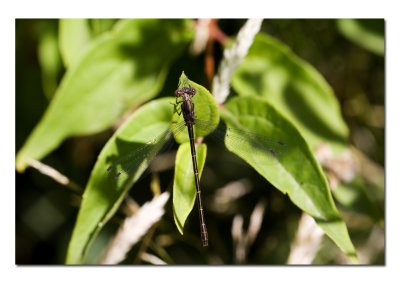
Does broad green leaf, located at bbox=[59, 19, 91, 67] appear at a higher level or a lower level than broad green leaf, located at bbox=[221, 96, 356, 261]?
higher

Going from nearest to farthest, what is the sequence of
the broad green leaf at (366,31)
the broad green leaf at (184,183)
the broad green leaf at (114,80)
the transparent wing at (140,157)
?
1. the broad green leaf at (184,183)
2. the transparent wing at (140,157)
3. the broad green leaf at (114,80)
4. the broad green leaf at (366,31)

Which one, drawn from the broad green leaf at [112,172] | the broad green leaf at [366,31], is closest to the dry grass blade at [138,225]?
the broad green leaf at [112,172]

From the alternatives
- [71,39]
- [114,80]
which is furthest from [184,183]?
[71,39]

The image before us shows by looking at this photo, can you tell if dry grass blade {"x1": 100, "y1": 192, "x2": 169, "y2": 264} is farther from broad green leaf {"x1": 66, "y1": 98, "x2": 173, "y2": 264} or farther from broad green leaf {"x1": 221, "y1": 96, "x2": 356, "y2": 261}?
broad green leaf {"x1": 221, "y1": 96, "x2": 356, "y2": 261}

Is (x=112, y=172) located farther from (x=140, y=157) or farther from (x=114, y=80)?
(x=114, y=80)

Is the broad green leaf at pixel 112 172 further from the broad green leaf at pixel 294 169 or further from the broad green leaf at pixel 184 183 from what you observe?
the broad green leaf at pixel 294 169

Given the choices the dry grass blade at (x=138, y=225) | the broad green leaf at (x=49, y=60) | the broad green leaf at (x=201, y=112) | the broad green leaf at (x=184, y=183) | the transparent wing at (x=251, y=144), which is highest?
the broad green leaf at (x=49, y=60)

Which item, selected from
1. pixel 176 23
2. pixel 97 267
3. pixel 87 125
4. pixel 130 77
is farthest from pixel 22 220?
pixel 176 23

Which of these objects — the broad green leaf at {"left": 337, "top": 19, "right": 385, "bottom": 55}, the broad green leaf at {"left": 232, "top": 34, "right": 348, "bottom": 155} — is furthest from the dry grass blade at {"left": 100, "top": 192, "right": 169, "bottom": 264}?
the broad green leaf at {"left": 337, "top": 19, "right": 385, "bottom": 55}
